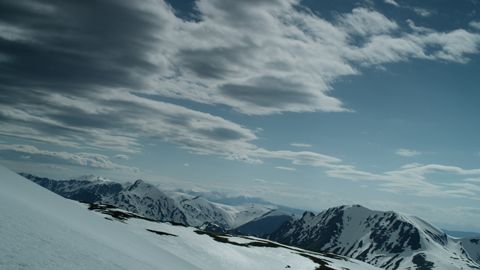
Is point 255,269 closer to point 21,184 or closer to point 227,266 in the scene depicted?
point 227,266

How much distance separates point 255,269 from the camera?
6328 cm

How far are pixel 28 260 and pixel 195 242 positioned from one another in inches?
2299

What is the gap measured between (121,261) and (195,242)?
53975mm

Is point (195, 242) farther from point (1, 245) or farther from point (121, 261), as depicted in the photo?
point (1, 245)

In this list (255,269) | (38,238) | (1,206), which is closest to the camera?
(38,238)

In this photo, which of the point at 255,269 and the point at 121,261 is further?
the point at 255,269

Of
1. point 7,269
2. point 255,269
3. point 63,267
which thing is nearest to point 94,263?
point 63,267

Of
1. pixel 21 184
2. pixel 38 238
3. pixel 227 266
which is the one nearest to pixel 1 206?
pixel 38 238

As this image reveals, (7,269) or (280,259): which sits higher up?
(7,269)

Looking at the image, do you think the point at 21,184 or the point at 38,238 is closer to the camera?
the point at 38,238

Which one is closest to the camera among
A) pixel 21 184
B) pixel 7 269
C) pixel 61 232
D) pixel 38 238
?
pixel 7 269

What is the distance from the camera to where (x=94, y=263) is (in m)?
11.8

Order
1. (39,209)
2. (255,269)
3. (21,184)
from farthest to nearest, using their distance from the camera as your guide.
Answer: (255,269)
(21,184)
(39,209)

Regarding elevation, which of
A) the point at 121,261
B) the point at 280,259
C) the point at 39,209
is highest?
the point at 39,209
